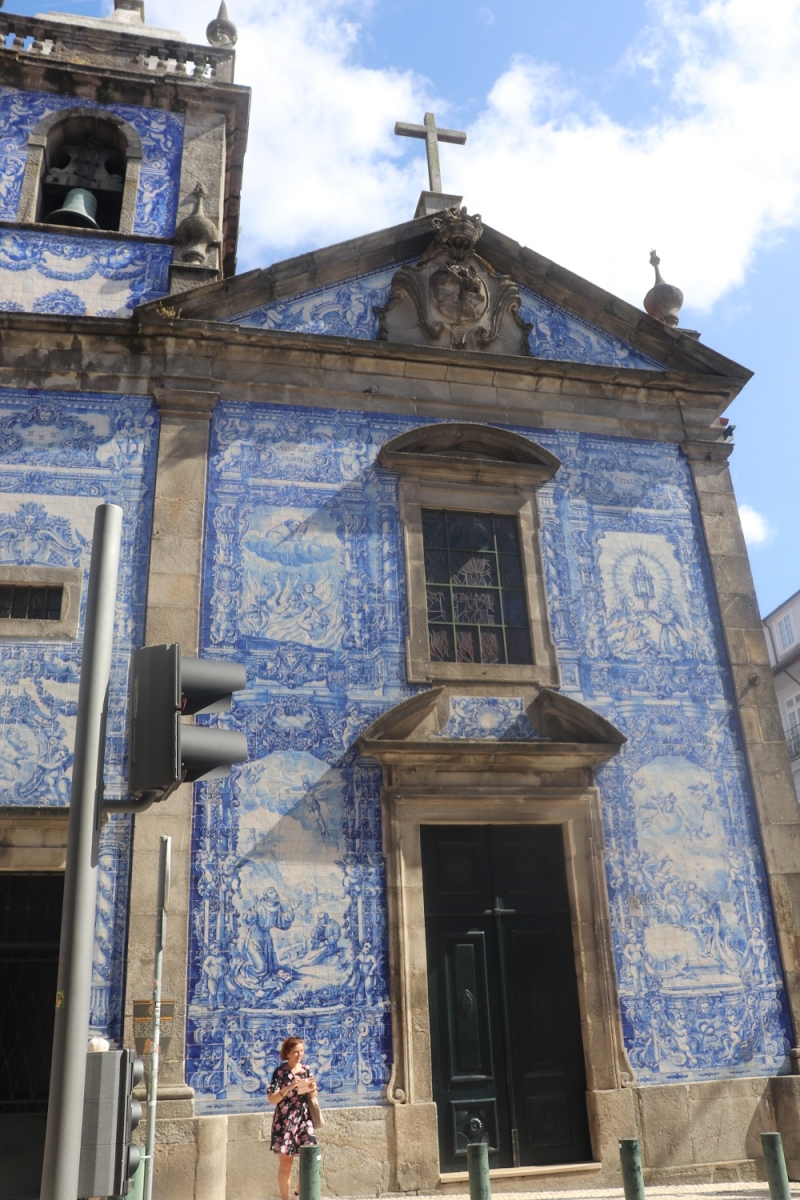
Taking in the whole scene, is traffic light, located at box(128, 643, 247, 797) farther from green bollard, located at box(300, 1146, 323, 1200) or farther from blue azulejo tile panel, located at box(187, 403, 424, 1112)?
blue azulejo tile panel, located at box(187, 403, 424, 1112)

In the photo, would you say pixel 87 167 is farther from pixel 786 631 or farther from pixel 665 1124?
pixel 786 631

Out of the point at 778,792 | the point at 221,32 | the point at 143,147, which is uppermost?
the point at 221,32

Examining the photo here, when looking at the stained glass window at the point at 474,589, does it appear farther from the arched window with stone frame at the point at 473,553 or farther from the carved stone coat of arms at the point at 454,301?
the carved stone coat of arms at the point at 454,301

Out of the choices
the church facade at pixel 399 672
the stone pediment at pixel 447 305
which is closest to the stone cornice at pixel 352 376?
the church facade at pixel 399 672

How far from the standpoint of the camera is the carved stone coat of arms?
33.8 ft

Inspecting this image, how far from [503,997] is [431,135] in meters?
8.77

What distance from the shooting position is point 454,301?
10.4m

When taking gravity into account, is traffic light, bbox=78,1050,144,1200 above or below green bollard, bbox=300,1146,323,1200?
above

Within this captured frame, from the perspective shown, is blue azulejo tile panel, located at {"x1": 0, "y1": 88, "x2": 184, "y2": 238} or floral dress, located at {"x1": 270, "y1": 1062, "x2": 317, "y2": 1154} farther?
blue azulejo tile panel, located at {"x1": 0, "y1": 88, "x2": 184, "y2": 238}

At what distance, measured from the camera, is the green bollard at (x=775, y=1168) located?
189 inches

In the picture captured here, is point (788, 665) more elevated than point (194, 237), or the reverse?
point (788, 665)

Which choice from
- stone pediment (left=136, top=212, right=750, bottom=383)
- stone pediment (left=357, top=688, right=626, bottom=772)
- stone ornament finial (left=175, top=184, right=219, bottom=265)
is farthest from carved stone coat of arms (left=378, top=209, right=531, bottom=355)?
stone pediment (left=357, top=688, right=626, bottom=772)

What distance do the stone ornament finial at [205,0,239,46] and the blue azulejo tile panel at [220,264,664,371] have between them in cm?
385

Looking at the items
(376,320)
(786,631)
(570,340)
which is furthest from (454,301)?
(786,631)
